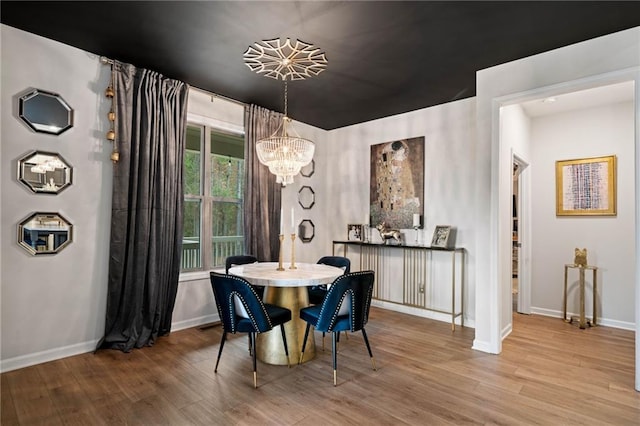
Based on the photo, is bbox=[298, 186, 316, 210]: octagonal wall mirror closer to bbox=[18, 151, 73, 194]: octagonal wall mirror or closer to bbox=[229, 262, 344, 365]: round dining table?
bbox=[229, 262, 344, 365]: round dining table

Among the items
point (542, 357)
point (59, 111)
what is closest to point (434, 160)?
point (542, 357)

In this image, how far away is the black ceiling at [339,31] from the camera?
2.44 m

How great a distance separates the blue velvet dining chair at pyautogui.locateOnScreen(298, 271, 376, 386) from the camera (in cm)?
258

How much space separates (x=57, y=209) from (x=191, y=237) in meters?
1.40

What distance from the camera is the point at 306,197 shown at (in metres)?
5.43

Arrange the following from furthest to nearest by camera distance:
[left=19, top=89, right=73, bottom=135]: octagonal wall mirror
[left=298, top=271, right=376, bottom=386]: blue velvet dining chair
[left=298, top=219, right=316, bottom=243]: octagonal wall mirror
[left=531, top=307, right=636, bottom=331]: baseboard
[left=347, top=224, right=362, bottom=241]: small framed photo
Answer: [left=298, top=219, right=316, bottom=243]: octagonal wall mirror
[left=347, top=224, right=362, bottom=241]: small framed photo
[left=531, top=307, right=636, bottom=331]: baseboard
[left=19, top=89, right=73, bottom=135]: octagonal wall mirror
[left=298, top=271, right=376, bottom=386]: blue velvet dining chair

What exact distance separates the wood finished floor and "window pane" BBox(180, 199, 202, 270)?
94 cm

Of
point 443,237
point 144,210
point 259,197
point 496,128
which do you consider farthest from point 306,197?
point 496,128

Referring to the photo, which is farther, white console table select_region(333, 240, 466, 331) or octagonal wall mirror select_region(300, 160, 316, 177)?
octagonal wall mirror select_region(300, 160, 316, 177)

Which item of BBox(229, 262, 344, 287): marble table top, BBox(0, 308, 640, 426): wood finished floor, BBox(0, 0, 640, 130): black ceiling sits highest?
BBox(0, 0, 640, 130): black ceiling

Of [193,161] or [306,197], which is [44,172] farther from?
[306,197]

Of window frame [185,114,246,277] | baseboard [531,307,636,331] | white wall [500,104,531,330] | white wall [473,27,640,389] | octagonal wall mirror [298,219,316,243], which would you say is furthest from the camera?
octagonal wall mirror [298,219,316,243]

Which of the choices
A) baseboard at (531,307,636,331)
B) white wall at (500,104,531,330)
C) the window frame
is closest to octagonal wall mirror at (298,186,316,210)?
the window frame

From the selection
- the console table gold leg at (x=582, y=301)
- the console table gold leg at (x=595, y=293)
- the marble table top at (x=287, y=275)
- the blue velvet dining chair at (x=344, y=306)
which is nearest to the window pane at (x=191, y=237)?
the marble table top at (x=287, y=275)
